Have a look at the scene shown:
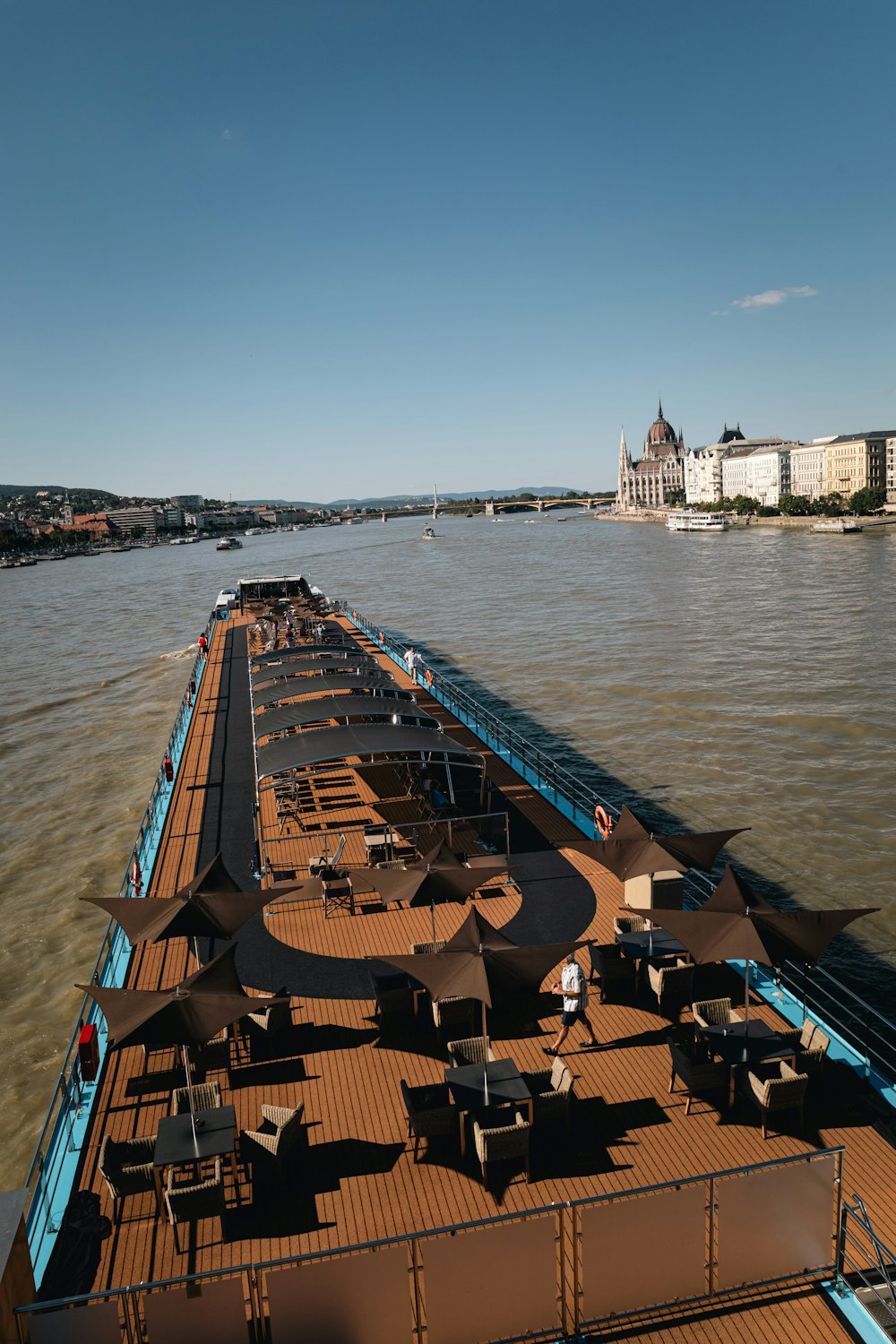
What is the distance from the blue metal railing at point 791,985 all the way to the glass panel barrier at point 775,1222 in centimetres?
231

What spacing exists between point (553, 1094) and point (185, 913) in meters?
5.51

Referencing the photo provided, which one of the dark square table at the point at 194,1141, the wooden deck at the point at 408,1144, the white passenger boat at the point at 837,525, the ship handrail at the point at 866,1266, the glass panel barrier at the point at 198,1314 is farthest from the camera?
the white passenger boat at the point at 837,525

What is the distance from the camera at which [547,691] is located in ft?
137

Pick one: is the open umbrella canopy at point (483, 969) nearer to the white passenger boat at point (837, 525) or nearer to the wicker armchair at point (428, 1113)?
the wicker armchair at point (428, 1113)

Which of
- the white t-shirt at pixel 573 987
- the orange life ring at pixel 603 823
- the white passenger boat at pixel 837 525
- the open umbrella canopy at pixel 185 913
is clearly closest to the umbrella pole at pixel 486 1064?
the white t-shirt at pixel 573 987

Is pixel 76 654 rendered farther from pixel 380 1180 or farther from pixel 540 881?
pixel 380 1180

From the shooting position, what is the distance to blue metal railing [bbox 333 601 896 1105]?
430 inches

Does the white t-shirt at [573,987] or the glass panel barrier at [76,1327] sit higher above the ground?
the glass panel barrier at [76,1327]

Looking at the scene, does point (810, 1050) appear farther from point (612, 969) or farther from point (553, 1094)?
point (553, 1094)

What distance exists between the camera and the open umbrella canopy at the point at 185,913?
11594 mm

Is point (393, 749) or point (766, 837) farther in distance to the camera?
point (766, 837)

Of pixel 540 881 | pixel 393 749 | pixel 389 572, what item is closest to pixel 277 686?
pixel 393 749

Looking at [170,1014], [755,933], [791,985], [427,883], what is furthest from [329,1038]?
[791,985]

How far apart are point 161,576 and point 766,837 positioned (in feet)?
392
